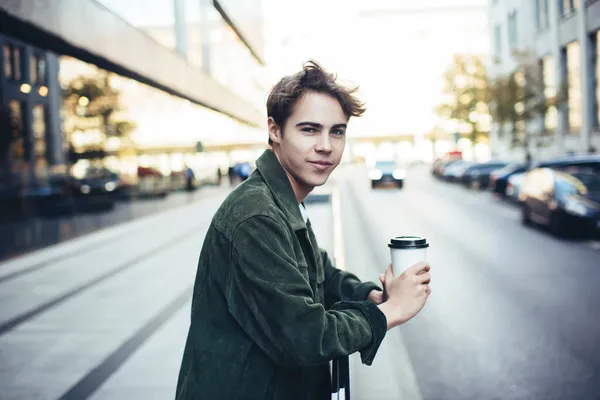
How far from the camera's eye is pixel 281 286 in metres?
1.47

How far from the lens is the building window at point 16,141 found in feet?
66.1

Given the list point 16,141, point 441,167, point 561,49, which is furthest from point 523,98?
point 16,141

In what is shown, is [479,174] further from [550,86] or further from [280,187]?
[280,187]

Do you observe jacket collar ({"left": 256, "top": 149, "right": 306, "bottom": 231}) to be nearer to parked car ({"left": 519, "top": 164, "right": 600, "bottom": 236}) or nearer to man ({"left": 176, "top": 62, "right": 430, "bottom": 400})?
man ({"left": 176, "top": 62, "right": 430, "bottom": 400})

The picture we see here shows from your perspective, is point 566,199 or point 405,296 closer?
point 405,296

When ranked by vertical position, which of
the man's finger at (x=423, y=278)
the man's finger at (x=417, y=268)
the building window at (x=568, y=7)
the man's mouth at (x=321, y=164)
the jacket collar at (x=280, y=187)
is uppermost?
the building window at (x=568, y=7)

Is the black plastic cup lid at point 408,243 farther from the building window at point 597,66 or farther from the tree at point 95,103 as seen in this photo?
the tree at point 95,103

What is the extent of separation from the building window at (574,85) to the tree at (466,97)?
1734 cm

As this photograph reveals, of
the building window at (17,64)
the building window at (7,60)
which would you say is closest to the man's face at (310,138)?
the building window at (7,60)

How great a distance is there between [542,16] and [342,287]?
3419 centimetres

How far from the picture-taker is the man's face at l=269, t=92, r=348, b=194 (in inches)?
68.6

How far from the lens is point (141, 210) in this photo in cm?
2272

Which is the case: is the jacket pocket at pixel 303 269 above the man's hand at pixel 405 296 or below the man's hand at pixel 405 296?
above

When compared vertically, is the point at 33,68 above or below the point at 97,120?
above
